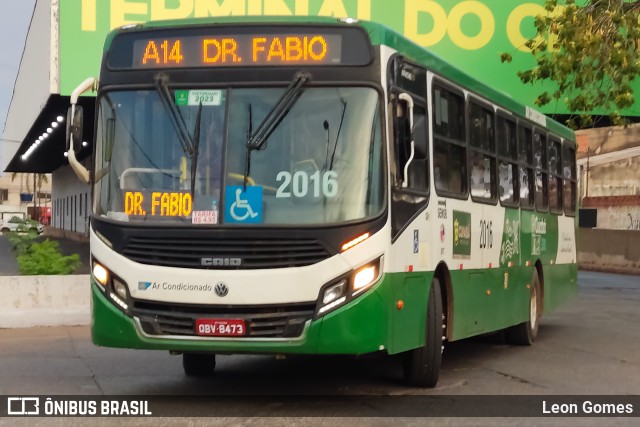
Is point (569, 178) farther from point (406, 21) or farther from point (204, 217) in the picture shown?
point (204, 217)

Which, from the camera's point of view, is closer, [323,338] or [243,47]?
[323,338]

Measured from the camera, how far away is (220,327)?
8547 millimetres

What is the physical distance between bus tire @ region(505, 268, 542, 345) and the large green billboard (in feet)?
32.7

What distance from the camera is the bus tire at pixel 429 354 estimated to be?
32.5 feet

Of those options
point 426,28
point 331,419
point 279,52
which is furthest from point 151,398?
point 426,28

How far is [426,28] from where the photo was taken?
2472 cm

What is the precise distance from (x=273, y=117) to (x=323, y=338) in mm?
1716

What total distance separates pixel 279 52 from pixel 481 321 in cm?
423

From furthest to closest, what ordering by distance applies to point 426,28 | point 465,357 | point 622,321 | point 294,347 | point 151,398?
point 426,28 < point 622,321 < point 465,357 < point 151,398 < point 294,347

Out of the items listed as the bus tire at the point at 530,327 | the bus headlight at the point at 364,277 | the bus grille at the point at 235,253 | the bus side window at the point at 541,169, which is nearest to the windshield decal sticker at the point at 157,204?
the bus grille at the point at 235,253

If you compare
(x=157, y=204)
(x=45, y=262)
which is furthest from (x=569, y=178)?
(x=157, y=204)

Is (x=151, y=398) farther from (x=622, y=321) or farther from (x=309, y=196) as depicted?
(x=622, y=321)

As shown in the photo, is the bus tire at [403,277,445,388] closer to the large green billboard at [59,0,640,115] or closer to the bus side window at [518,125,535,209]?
the bus side window at [518,125,535,209]

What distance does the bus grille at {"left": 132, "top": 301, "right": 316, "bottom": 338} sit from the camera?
8484mm
